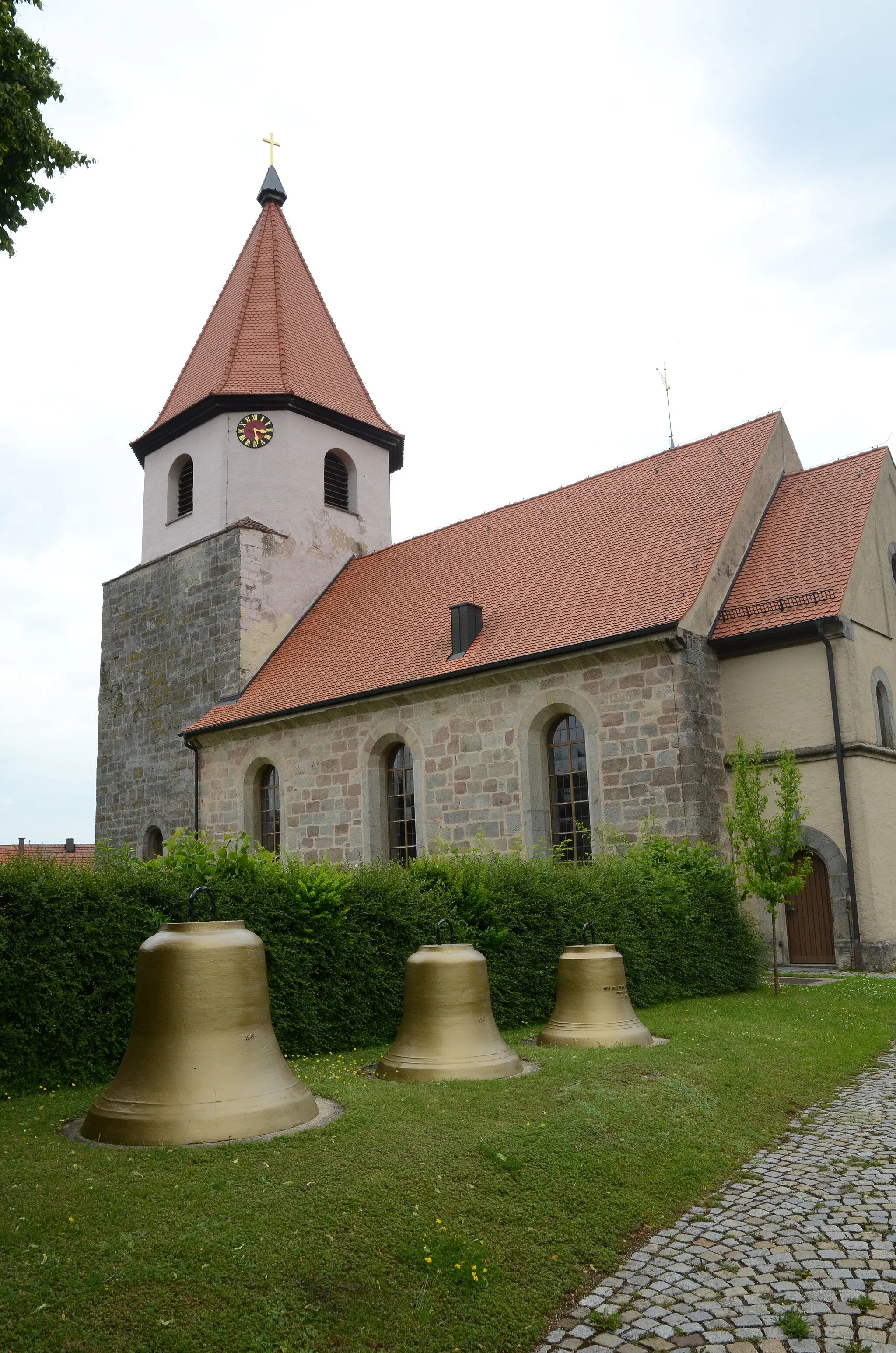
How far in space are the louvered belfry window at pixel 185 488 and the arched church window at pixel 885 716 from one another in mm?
16953

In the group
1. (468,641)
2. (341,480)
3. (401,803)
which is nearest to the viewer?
(468,641)

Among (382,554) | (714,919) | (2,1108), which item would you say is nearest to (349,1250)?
(2,1108)

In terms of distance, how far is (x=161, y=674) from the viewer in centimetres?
2548

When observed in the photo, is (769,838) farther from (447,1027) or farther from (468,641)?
(468,641)

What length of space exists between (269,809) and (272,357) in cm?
1172

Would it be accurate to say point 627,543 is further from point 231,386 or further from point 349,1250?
point 349,1250

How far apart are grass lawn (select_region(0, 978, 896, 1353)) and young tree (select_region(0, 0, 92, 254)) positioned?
7.38m

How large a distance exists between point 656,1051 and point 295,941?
3260 mm

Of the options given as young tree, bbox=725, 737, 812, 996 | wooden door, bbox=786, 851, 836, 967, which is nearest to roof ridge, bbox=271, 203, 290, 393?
young tree, bbox=725, 737, 812, 996

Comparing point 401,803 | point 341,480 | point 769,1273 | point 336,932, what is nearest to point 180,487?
point 341,480

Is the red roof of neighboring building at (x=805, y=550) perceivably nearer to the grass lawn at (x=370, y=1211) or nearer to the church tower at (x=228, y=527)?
the grass lawn at (x=370, y=1211)

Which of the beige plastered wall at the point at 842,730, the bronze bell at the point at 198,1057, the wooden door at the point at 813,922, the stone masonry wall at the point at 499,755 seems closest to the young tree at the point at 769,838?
the stone masonry wall at the point at 499,755

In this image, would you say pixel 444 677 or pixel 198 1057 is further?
pixel 444 677

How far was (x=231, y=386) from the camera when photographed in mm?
25719
